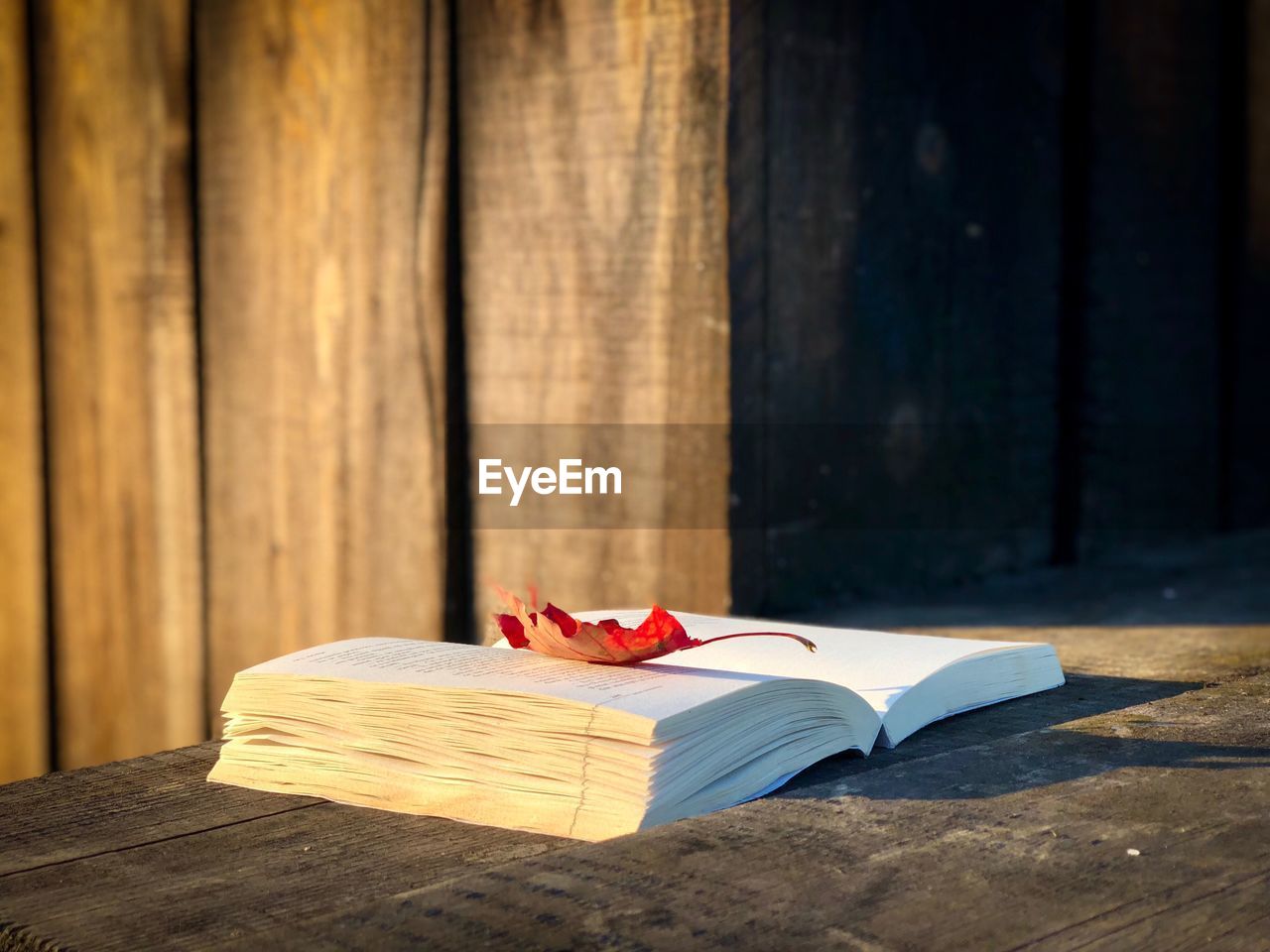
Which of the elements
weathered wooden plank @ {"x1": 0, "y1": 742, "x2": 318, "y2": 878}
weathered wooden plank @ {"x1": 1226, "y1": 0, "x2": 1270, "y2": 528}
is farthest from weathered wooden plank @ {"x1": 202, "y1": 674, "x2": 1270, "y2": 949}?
weathered wooden plank @ {"x1": 1226, "y1": 0, "x2": 1270, "y2": 528}

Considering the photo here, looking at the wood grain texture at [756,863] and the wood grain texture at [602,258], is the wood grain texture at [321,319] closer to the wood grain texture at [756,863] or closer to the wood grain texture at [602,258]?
the wood grain texture at [602,258]

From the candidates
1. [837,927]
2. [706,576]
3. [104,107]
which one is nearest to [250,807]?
[837,927]

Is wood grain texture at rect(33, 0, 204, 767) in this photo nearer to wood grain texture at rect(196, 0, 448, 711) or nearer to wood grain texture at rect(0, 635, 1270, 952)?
wood grain texture at rect(196, 0, 448, 711)

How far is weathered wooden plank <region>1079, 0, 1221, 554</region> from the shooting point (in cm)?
246

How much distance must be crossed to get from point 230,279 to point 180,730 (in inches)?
29.2

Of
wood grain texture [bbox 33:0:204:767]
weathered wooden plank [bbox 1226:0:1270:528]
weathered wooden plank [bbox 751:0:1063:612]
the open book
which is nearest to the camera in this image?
the open book

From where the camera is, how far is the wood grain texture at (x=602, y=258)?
1.89 m

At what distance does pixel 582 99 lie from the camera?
1957mm

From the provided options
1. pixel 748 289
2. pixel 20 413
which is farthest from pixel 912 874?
pixel 20 413

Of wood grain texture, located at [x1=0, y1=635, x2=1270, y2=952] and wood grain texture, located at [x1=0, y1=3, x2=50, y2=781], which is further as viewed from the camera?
wood grain texture, located at [x1=0, y1=3, x2=50, y2=781]

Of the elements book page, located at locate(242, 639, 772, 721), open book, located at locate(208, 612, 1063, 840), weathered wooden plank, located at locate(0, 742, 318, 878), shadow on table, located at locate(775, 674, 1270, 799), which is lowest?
weathered wooden plank, located at locate(0, 742, 318, 878)

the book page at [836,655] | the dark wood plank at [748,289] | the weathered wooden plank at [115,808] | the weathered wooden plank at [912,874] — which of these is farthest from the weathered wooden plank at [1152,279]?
the weathered wooden plank at [115,808]

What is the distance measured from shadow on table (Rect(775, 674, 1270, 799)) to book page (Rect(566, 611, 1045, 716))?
0.16ft

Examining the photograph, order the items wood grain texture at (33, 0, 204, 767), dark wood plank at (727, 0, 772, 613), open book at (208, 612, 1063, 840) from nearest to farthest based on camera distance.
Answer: open book at (208, 612, 1063, 840)
dark wood plank at (727, 0, 772, 613)
wood grain texture at (33, 0, 204, 767)
